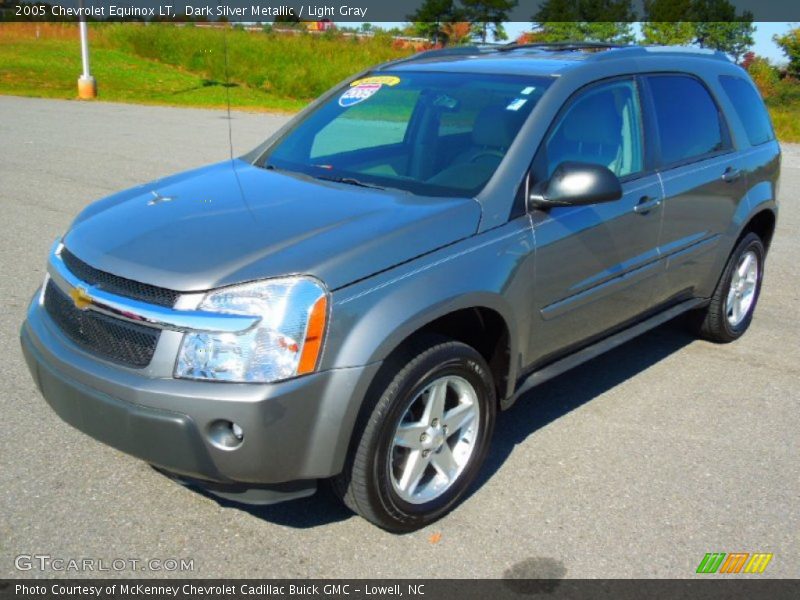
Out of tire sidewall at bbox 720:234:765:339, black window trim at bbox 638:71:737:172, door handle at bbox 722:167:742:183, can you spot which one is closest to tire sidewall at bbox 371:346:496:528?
black window trim at bbox 638:71:737:172

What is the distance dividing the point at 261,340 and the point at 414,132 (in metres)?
1.89

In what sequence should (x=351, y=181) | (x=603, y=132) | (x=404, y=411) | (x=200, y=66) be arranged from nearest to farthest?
(x=404, y=411)
(x=351, y=181)
(x=603, y=132)
(x=200, y=66)

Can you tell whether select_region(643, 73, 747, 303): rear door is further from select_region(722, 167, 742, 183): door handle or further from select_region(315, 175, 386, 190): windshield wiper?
select_region(315, 175, 386, 190): windshield wiper

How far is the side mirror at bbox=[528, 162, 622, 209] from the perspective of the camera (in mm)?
3645

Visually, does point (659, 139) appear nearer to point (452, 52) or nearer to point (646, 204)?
point (646, 204)

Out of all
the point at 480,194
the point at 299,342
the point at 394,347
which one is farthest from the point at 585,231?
the point at 299,342

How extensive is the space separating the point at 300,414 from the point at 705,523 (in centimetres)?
179

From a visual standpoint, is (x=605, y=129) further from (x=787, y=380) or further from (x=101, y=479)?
(x=101, y=479)

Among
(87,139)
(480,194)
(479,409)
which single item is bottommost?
(87,139)

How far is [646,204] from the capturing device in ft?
14.3

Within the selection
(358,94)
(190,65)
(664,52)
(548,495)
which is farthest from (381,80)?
(190,65)

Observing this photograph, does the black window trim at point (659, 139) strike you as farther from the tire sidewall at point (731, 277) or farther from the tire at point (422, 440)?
the tire at point (422, 440)

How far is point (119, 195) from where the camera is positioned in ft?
13.3

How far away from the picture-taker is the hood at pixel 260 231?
9.96 ft
